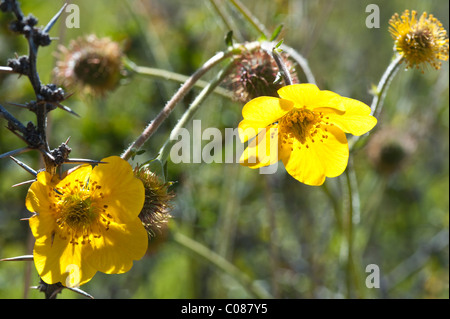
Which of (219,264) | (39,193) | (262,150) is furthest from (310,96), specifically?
(219,264)

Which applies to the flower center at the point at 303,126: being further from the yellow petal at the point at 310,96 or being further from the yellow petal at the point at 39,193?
the yellow petal at the point at 39,193

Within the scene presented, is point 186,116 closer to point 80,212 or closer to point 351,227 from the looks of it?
point 80,212

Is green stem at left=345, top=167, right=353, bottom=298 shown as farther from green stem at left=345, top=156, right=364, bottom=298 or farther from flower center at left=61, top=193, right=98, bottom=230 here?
flower center at left=61, top=193, right=98, bottom=230

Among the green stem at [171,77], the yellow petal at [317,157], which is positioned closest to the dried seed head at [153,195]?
the yellow petal at [317,157]

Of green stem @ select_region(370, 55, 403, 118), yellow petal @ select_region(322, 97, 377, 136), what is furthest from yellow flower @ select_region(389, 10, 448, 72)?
yellow petal @ select_region(322, 97, 377, 136)

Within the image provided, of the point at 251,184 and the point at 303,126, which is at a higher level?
the point at 251,184
